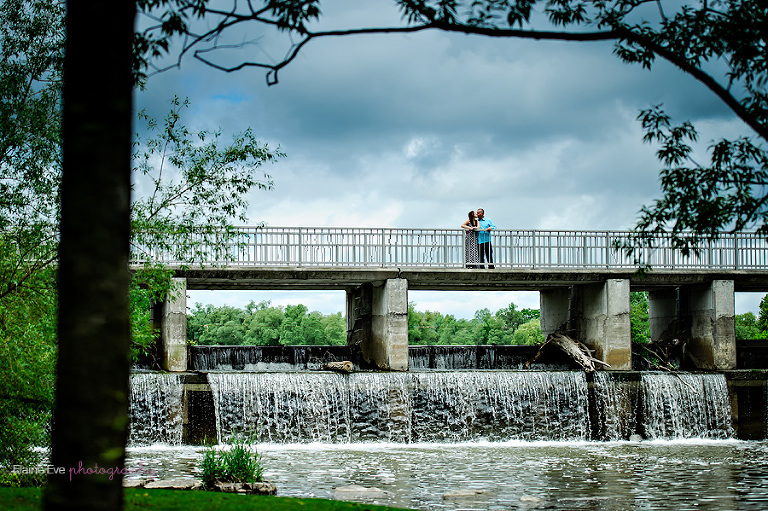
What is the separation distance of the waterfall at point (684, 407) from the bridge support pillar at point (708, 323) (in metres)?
2.73

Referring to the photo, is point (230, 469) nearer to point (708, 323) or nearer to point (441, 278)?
point (441, 278)

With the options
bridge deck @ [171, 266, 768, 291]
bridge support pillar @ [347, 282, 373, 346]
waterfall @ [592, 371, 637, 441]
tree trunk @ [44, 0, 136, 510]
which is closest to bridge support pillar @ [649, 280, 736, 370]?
bridge deck @ [171, 266, 768, 291]

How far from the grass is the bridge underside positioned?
38.0ft

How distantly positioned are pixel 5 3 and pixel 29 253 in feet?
13.0

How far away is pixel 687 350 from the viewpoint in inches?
1077

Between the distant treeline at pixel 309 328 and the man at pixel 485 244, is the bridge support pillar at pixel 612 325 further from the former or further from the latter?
the distant treeline at pixel 309 328

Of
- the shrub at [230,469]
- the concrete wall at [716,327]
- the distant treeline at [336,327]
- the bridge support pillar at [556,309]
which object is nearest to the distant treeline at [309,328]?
the distant treeline at [336,327]

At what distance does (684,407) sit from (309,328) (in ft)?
87.2

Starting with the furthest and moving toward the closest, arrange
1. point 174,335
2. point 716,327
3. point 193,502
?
1. point 716,327
2. point 174,335
3. point 193,502

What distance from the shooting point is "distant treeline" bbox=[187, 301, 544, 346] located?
4681 cm

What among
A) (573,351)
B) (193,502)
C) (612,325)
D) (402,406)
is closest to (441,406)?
(402,406)

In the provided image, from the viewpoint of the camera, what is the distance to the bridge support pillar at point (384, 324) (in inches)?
933

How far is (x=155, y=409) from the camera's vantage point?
20.0 m

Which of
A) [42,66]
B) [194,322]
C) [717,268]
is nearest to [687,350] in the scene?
[717,268]
